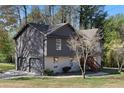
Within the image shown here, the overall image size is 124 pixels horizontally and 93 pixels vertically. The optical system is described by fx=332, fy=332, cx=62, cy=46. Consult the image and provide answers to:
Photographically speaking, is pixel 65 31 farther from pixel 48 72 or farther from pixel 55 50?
pixel 48 72

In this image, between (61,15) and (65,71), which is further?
(61,15)

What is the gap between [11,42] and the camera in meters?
41.2

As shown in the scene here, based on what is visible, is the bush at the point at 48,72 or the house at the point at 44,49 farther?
the house at the point at 44,49

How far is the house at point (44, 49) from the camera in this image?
113ft

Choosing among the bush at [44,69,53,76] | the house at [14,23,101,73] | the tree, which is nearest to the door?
the house at [14,23,101,73]

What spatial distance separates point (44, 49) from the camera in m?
34.4

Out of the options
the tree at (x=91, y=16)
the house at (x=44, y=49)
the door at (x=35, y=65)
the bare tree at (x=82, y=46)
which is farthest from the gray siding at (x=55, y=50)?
the tree at (x=91, y=16)

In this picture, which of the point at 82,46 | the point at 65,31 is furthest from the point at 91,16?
the point at 82,46

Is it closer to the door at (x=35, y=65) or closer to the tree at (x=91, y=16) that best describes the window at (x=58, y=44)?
the door at (x=35, y=65)

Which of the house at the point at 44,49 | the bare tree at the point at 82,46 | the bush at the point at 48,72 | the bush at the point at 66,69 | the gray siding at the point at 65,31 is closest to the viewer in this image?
the bare tree at the point at 82,46
